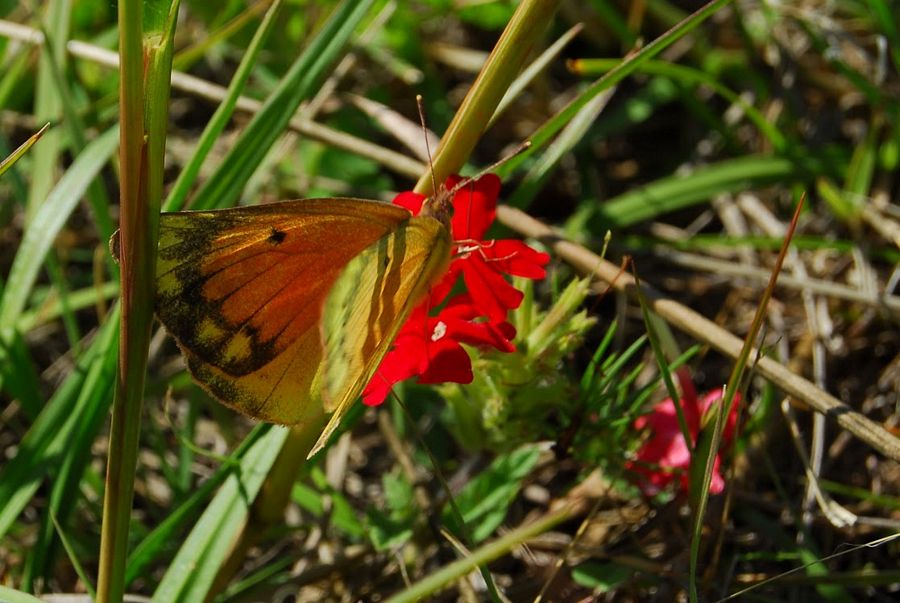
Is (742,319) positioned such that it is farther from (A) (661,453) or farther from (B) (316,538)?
(B) (316,538)

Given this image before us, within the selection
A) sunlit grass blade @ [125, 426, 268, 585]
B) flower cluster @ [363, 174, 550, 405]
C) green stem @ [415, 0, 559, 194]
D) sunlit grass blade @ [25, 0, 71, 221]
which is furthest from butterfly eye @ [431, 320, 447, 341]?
sunlit grass blade @ [25, 0, 71, 221]

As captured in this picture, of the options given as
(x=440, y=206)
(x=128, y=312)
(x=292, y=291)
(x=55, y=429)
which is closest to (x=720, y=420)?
(x=440, y=206)

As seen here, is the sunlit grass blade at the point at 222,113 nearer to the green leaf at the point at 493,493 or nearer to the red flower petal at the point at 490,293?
the red flower petal at the point at 490,293

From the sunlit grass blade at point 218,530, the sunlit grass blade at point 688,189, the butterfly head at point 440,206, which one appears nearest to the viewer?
the butterfly head at point 440,206

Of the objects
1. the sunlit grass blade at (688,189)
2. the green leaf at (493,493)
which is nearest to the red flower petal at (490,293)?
the green leaf at (493,493)

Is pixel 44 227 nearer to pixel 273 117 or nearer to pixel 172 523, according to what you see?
pixel 273 117

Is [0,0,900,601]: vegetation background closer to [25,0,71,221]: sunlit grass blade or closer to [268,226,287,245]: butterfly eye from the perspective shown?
[25,0,71,221]: sunlit grass blade

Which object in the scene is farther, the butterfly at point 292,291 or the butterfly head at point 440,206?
the butterfly head at point 440,206
